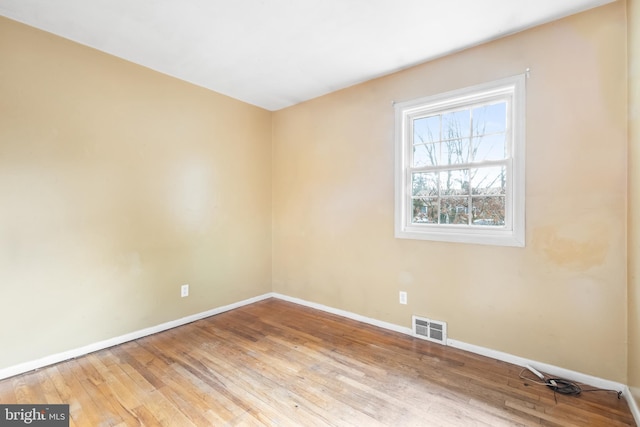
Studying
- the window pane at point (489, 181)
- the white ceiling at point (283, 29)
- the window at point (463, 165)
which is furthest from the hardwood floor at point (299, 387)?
the white ceiling at point (283, 29)

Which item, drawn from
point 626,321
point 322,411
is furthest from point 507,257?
point 322,411

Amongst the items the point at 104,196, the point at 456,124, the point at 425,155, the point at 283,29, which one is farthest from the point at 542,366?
the point at 104,196

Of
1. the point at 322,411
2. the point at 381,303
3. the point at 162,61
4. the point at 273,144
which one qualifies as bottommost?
the point at 322,411

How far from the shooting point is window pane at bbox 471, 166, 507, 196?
239 centimetres

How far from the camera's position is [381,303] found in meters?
3.00

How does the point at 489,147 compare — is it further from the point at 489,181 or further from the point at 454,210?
the point at 454,210

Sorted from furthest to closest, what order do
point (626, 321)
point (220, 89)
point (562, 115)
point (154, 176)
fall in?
point (220, 89) → point (154, 176) → point (562, 115) → point (626, 321)

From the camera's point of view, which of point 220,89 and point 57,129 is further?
point 220,89

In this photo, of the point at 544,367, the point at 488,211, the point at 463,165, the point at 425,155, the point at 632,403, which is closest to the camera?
the point at 632,403

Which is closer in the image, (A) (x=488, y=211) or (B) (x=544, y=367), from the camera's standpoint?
(B) (x=544, y=367)

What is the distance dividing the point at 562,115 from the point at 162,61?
11.2 ft

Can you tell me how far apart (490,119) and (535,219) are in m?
0.93

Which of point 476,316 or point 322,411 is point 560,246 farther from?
point 322,411

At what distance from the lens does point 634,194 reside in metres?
1.73
